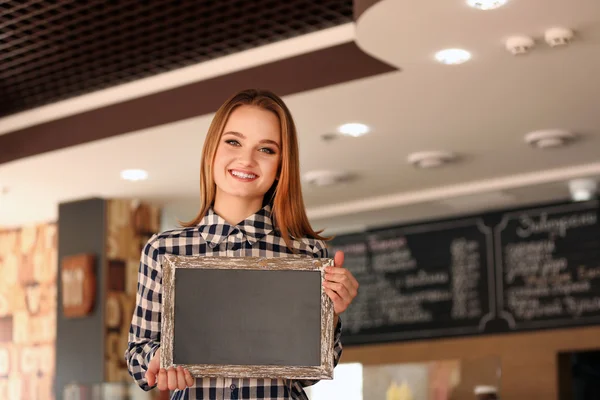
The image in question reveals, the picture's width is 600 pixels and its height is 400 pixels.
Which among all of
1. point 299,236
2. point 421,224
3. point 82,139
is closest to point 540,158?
point 421,224

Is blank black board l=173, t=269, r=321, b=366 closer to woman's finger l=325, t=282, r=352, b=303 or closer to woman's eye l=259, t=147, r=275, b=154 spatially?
woman's finger l=325, t=282, r=352, b=303

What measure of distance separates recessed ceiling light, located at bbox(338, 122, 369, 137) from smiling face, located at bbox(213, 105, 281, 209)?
297cm

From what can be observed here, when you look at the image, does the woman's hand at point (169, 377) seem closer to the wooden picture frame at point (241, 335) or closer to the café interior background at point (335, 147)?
the wooden picture frame at point (241, 335)

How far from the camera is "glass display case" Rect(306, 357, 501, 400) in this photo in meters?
3.87

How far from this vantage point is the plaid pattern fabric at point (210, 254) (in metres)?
1.30

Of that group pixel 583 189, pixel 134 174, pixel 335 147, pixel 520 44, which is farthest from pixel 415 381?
pixel 134 174

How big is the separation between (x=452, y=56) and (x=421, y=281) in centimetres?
248

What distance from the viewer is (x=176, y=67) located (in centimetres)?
440

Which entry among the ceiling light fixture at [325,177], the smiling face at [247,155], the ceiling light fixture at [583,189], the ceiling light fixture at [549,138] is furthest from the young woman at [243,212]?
the ceiling light fixture at [583,189]

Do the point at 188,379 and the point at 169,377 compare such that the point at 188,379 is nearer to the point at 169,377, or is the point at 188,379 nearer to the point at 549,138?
the point at 169,377

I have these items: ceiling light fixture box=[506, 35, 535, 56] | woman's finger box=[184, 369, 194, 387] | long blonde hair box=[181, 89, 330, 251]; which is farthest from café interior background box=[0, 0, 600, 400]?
woman's finger box=[184, 369, 194, 387]

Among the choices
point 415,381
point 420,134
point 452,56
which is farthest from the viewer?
point 420,134

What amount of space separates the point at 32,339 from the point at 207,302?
5.32m

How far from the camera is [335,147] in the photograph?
469 cm
